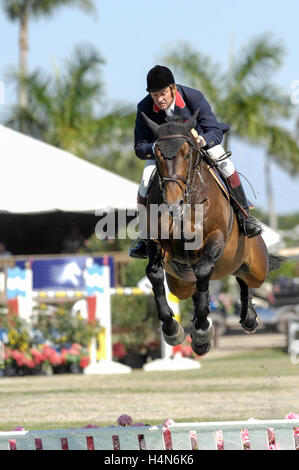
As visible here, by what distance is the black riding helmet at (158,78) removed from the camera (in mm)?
6324

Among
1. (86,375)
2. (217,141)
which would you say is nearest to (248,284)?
(217,141)

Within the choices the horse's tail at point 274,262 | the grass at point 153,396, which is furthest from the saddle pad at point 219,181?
the grass at point 153,396

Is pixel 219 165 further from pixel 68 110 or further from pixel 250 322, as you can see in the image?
pixel 68 110

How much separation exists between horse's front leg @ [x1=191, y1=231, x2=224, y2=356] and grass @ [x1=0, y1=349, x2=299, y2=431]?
182 cm

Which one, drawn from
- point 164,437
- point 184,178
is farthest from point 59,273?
point 164,437

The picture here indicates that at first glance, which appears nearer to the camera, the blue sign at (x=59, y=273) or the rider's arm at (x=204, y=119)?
the rider's arm at (x=204, y=119)

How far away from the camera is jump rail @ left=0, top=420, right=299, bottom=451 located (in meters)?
5.40

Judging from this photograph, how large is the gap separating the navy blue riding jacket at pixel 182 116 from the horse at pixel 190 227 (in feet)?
0.63

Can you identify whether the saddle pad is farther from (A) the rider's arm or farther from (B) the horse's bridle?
(B) the horse's bridle

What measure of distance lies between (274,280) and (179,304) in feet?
36.4

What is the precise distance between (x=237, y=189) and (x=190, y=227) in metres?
1.20

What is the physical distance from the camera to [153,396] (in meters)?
10.6

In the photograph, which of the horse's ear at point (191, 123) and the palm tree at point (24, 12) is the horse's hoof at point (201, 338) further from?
the palm tree at point (24, 12)

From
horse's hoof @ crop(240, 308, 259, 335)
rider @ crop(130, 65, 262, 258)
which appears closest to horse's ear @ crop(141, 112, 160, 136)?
rider @ crop(130, 65, 262, 258)
